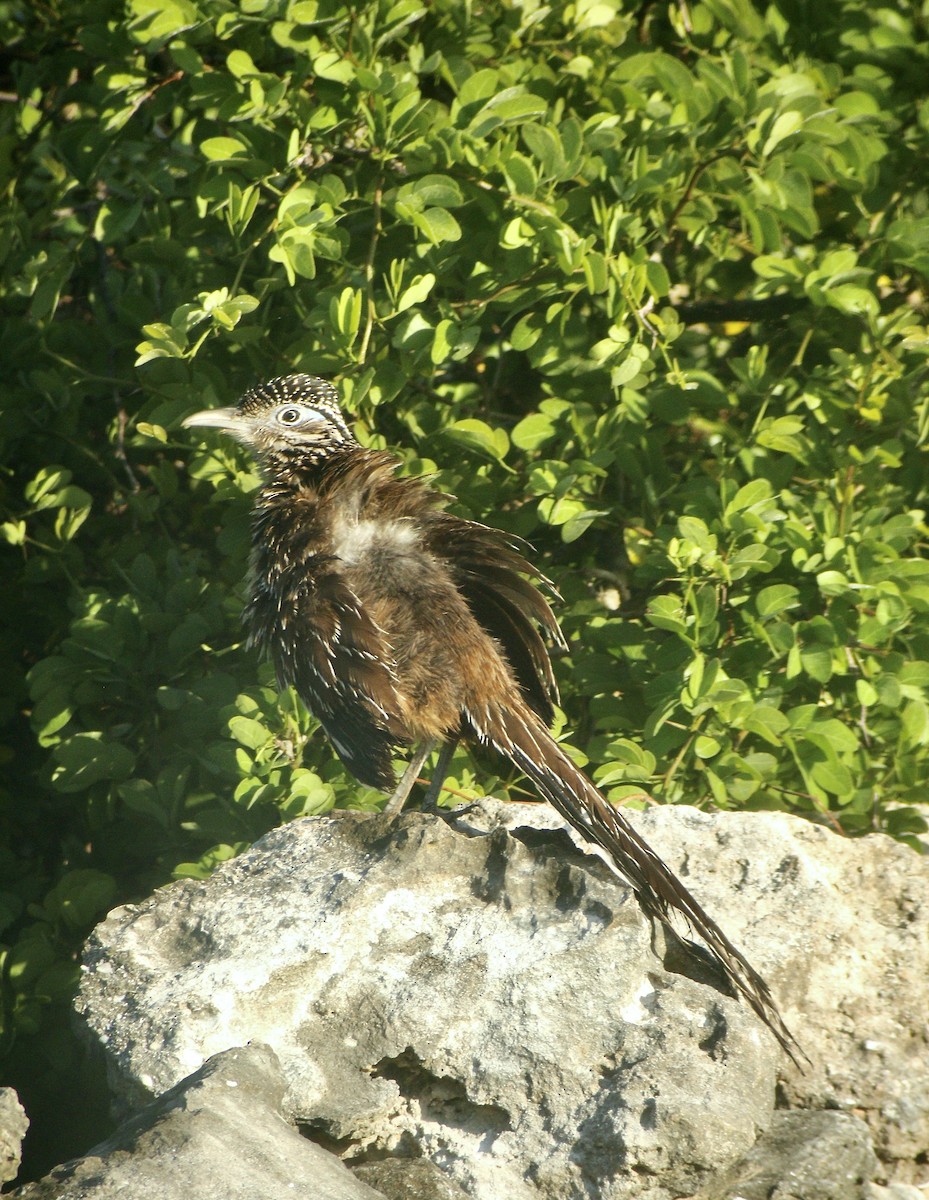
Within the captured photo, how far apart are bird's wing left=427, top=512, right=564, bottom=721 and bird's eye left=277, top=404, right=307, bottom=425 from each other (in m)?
0.84

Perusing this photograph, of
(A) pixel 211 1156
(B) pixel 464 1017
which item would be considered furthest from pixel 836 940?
(A) pixel 211 1156

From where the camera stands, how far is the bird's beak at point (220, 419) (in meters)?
4.36

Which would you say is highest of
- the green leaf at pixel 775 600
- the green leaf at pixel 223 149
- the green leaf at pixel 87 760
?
the green leaf at pixel 223 149

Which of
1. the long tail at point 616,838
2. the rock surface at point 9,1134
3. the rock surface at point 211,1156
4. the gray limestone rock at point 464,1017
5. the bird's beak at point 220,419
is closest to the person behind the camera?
the rock surface at point 211,1156

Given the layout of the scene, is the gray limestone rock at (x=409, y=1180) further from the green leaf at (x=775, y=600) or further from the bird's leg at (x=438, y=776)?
the green leaf at (x=775, y=600)

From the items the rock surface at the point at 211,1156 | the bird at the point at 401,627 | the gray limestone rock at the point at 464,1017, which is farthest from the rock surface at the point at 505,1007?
the bird at the point at 401,627

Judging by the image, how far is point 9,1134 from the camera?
265cm

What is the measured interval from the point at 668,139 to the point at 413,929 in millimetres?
3054

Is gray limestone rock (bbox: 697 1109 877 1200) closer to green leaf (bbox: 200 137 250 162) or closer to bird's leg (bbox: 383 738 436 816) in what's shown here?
bird's leg (bbox: 383 738 436 816)

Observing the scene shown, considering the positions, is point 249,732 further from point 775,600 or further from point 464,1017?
point 775,600

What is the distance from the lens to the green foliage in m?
4.20

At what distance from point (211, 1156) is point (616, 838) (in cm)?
143

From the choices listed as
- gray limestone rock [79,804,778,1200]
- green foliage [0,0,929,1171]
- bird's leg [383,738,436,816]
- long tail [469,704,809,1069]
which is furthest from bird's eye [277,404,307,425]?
gray limestone rock [79,804,778,1200]

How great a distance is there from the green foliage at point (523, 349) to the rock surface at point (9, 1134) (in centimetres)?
162
